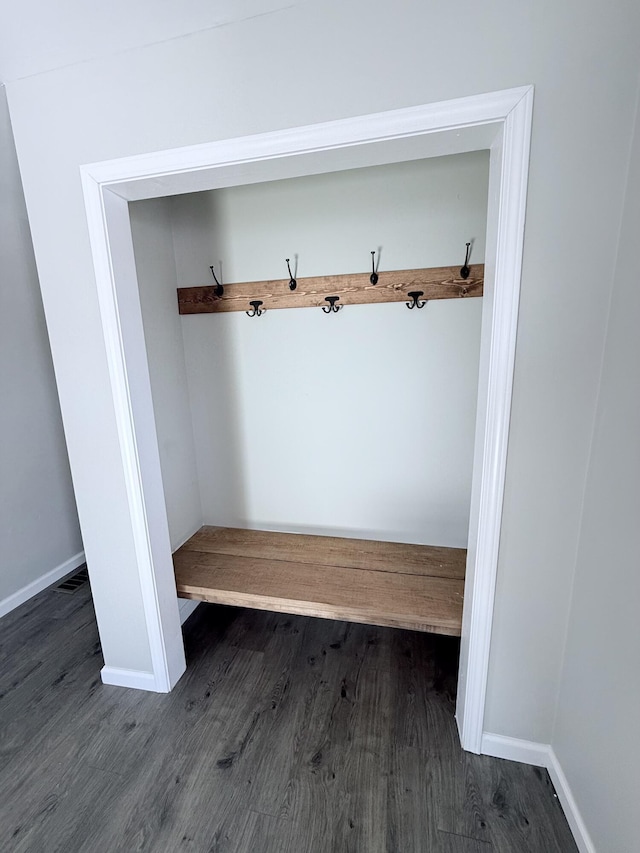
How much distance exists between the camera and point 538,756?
143 centimetres

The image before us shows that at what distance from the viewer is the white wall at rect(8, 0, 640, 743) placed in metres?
1.01

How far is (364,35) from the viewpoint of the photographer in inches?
41.9

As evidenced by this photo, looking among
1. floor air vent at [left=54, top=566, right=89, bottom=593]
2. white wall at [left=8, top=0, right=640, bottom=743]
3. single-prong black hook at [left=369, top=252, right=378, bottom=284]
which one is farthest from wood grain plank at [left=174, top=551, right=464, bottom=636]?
single-prong black hook at [left=369, top=252, right=378, bottom=284]

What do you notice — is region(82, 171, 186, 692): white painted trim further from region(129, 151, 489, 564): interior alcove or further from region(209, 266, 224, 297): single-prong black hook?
region(209, 266, 224, 297): single-prong black hook

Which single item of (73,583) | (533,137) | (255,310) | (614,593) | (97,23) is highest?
(97,23)

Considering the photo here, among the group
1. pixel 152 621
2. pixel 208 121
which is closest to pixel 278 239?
pixel 208 121

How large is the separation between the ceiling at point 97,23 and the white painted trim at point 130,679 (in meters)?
2.29

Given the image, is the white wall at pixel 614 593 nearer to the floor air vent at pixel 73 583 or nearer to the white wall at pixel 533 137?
the white wall at pixel 533 137

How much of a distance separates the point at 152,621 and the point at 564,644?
1.55 m

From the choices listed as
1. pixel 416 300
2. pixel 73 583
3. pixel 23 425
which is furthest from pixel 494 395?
pixel 73 583

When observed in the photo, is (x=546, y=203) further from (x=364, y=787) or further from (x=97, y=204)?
(x=364, y=787)

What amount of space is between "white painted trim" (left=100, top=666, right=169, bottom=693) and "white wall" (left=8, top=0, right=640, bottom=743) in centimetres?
120

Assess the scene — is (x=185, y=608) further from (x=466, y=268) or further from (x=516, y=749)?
(x=466, y=268)

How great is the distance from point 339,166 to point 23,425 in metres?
2.34
